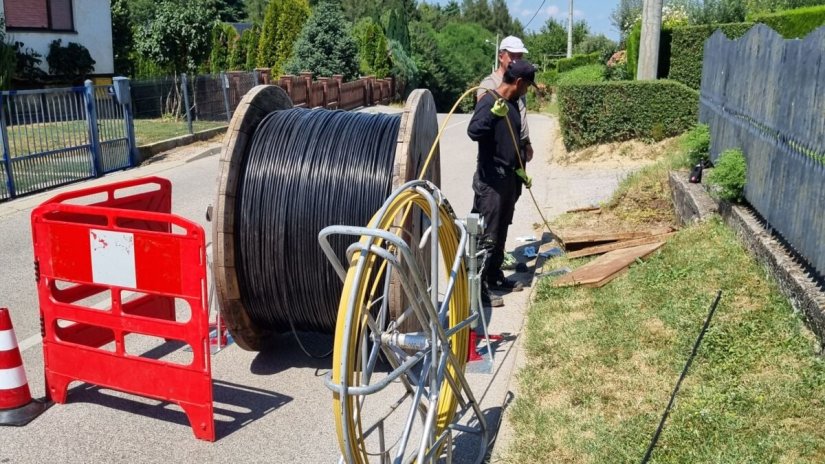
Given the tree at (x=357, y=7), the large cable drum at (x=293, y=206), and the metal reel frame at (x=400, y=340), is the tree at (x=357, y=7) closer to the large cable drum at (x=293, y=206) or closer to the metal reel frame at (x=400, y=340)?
the large cable drum at (x=293, y=206)

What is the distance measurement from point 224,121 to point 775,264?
62.2ft

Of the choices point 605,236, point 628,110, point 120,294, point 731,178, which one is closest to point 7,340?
point 120,294

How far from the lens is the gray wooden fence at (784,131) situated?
18.9ft

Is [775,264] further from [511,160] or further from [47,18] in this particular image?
[47,18]

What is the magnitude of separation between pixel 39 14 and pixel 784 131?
890 inches

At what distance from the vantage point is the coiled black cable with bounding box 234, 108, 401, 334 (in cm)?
550

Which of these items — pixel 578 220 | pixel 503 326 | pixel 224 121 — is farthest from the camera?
pixel 224 121

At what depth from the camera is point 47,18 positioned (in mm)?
24016

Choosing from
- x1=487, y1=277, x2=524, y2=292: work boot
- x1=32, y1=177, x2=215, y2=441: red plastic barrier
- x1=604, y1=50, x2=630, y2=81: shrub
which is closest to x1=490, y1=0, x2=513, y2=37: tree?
x1=604, y1=50, x2=630, y2=81: shrub

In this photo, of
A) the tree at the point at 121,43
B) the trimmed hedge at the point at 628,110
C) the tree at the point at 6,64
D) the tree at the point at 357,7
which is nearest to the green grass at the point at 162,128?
the tree at the point at 6,64

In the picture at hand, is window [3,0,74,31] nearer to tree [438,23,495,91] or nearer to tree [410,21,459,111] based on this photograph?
tree [410,21,459,111]

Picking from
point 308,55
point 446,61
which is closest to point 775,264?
point 308,55

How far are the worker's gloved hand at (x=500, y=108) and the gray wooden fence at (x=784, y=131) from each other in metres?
2.26

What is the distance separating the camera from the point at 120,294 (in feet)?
16.5
